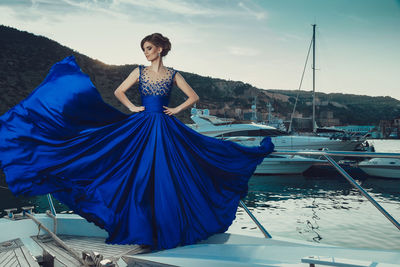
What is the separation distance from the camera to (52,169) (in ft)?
6.72

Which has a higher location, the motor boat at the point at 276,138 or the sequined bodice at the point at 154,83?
the sequined bodice at the point at 154,83

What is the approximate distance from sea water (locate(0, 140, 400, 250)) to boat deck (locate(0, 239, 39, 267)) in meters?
4.06

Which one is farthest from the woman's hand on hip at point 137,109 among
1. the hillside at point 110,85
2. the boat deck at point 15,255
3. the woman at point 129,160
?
the hillside at point 110,85

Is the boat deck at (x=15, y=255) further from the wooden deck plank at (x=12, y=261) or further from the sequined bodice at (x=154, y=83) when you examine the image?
the sequined bodice at (x=154, y=83)

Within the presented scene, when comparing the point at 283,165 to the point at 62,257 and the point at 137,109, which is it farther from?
the point at 62,257

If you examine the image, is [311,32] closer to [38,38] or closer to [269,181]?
[269,181]

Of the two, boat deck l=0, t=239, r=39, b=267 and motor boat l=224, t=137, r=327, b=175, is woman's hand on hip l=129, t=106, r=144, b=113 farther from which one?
motor boat l=224, t=137, r=327, b=175

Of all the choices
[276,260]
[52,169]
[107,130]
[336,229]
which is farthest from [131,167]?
[336,229]

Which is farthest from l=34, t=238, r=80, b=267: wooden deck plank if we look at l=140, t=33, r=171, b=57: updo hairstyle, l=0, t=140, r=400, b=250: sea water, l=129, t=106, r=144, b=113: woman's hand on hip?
l=0, t=140, r=400, b=250: sea water

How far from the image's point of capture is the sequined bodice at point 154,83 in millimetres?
2258

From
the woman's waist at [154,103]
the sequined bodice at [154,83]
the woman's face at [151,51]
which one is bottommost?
the woman's waist at [154,103]

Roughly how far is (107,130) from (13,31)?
63.4m

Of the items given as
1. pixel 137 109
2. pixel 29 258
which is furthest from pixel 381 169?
pixel 29 258

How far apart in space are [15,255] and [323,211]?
9.89m
